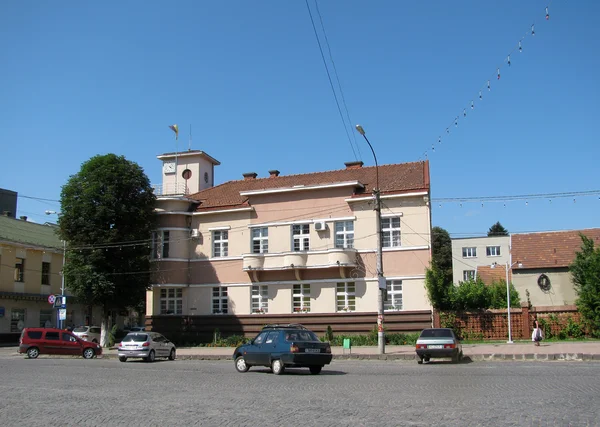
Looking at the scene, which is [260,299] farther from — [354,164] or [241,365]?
[241,365]

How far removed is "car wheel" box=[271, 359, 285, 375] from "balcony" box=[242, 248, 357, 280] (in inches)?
615

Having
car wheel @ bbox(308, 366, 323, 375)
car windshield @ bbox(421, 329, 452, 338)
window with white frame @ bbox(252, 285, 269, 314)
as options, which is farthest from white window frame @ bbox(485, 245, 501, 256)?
car wheel @ bbox(308, 366, 323, 375)

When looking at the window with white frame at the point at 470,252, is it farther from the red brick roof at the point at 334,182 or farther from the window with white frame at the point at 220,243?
the window with white frame at the point at 220,243

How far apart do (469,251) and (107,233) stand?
5301 cm

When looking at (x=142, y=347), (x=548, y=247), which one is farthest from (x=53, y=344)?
(x=548, y=247)

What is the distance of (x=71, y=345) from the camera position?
33.7 metres

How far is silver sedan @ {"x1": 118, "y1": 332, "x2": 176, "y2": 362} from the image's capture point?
29.5m

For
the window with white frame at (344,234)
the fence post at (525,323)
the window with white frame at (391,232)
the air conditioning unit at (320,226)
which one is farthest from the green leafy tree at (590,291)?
the air conditioning unit at (320,226)

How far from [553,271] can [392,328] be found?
13.4 meters

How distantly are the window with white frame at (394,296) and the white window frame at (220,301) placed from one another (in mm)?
10792

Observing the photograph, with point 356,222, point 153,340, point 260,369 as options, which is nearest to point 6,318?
point 153,340

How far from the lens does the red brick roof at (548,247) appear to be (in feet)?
136

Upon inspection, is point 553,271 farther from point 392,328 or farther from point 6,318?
point 6,318

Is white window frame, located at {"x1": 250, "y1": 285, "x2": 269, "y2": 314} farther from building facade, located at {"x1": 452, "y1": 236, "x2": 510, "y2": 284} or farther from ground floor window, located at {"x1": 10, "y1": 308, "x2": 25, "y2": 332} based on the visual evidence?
building facade, located at {"x1": 452, "y1": 236, "x2": 510, "y2": 284}
